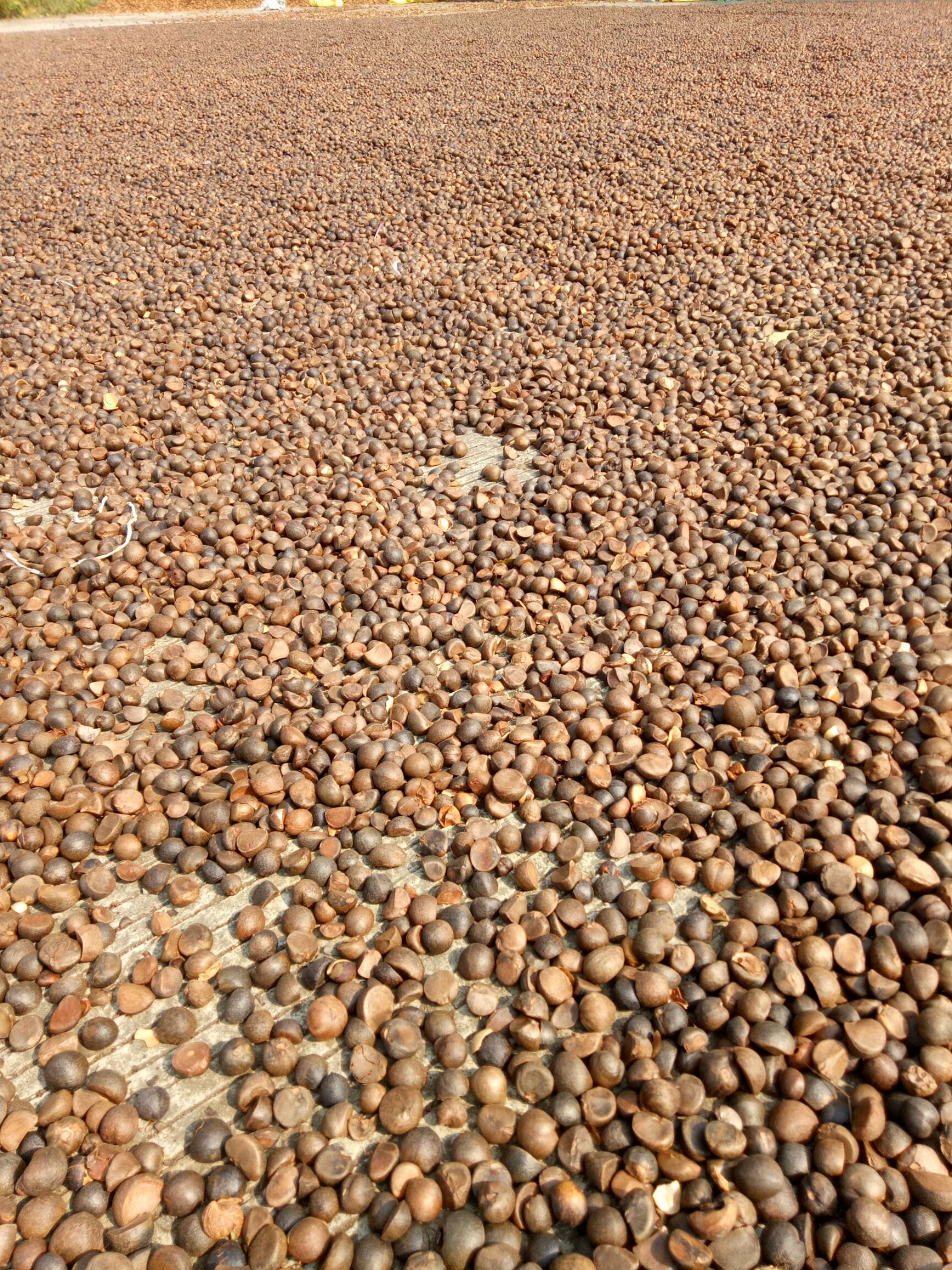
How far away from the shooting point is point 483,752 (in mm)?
3150

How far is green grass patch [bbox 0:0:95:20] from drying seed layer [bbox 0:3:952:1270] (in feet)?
77.8

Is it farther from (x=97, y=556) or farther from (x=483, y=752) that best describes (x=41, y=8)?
(x=483, y=752)

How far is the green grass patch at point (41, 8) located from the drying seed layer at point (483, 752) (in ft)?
77.8

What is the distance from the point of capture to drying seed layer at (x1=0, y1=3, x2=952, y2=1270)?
2.10 meters

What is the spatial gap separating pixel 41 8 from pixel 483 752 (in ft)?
102

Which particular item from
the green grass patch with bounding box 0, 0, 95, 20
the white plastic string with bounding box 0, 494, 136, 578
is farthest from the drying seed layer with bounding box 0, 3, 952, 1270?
the green grass patch with bounding box 0, 0, 95, 20

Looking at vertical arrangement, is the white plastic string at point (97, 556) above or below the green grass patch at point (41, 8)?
below

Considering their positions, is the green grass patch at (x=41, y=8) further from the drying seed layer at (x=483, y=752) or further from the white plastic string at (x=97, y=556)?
the white plastic string at (x=97, y=556)

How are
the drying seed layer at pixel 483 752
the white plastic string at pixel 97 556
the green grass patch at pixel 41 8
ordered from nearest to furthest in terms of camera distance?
the drying seed layer at pixel 483 752 < the white plastic string at pixel 97 556 < the green grass patch at pixel 41 8

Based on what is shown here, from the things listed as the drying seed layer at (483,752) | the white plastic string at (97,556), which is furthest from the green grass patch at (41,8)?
the white plastic string at (97,556)

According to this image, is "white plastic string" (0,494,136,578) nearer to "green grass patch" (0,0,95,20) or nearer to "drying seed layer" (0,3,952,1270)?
"drying seed layer" (0,3,952,1270)

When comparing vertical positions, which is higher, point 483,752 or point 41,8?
point 41,8

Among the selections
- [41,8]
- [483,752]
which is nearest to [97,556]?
[483,752]

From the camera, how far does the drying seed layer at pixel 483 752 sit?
2.10 meters
